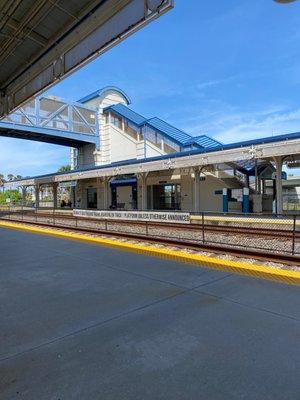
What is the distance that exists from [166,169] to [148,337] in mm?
22846

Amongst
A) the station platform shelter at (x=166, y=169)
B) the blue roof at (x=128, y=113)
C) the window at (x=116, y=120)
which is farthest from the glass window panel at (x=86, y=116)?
the window at (x=116, y=120)

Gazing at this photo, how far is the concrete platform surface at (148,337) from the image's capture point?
3061 millimetres

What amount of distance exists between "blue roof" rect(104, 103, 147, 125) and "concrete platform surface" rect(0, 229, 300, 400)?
36688 millimetres

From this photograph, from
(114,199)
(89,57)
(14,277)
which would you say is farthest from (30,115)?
(14,277)

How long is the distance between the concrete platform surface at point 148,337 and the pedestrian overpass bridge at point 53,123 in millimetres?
37281

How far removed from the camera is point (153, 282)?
21.3 feet

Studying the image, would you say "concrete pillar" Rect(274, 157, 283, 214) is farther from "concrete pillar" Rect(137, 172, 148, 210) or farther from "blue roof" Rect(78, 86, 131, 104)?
"blue roof" Rect(78, 86, 131, 104)

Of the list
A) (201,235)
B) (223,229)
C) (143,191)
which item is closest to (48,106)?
(143,191)

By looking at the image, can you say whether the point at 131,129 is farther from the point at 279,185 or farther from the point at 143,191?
the point at 279,185

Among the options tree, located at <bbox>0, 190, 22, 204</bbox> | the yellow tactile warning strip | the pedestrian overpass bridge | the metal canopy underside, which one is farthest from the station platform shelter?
tree, located at <bbox>0, 190, 22, 204</bbox>

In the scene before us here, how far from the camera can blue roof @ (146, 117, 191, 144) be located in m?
41.0

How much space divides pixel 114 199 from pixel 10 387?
3588 centimetres

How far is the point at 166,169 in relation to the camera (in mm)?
26578

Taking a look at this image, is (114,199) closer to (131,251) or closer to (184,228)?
(184,228)
